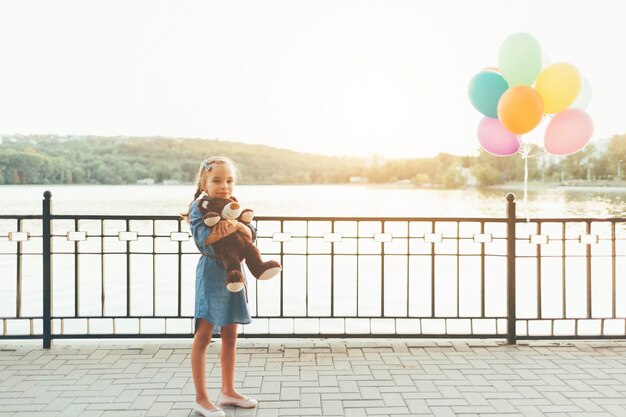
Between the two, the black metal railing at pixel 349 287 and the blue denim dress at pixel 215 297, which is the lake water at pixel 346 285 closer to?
the black metal railing at pixel 349 287

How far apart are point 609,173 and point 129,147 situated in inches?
1051

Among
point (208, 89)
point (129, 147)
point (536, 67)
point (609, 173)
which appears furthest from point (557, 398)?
point (208, 89)

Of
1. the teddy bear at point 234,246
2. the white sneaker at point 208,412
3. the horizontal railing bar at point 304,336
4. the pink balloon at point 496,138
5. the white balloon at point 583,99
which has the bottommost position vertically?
the white sneaker at point 208,412

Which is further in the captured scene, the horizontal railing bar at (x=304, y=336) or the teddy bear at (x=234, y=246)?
the horizontal railing bar at (x=304, y=336)

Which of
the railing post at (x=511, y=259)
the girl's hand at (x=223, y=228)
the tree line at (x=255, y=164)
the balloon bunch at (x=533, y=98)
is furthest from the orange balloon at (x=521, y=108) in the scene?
the tree line at (x=255, y=164)

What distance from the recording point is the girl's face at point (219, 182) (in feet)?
11.8

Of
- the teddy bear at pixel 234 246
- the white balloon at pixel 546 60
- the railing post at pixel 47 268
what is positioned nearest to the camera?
the teddy bear at pixel 234 246

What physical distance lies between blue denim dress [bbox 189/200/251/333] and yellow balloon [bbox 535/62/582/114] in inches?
150

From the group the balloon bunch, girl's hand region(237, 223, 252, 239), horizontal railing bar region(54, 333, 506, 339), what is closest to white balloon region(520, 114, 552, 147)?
the balloon bunch

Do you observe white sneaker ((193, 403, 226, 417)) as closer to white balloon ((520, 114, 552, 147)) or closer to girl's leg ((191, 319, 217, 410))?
girl's leg ((191, 319, 217, 410))

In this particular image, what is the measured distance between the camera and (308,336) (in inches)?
210

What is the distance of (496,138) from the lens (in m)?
6.16

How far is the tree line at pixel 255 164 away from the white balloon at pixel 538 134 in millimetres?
4759

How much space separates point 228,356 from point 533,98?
3.74 metres
